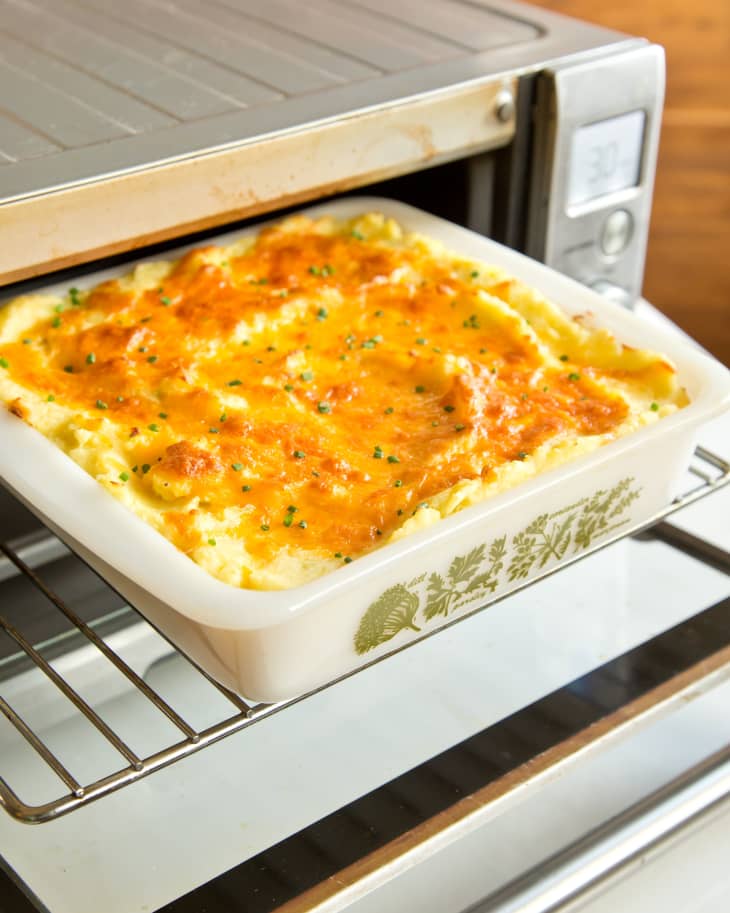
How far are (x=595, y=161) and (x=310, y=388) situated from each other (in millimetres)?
342

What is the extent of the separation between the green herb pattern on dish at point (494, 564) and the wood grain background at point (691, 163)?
152cm

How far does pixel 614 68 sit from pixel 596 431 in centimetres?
35

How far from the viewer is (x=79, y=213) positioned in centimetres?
82

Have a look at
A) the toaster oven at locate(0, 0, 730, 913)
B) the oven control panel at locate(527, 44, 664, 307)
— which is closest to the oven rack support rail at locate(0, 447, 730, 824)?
the toaster oven at locate(0, 0, 730, 913)

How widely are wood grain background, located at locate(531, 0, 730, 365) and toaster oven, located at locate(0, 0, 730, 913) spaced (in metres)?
1.19

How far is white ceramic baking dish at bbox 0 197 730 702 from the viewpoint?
0.68 m

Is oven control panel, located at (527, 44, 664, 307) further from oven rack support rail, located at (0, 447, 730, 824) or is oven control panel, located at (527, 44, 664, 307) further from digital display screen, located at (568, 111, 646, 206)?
oven rack support rail, located at (0, 447, 730, 824)

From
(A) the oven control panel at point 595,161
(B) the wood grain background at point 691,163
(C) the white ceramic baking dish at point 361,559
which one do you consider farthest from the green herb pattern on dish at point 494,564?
(B) the wood grain background at point 691,163

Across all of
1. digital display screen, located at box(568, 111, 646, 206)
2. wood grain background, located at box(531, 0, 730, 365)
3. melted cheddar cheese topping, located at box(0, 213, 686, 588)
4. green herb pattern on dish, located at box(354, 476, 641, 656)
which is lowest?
wood grain background, located at box(531, 0, 730, 365)

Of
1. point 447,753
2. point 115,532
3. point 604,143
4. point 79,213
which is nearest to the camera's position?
point 115,532

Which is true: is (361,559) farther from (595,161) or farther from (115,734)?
(595,161)

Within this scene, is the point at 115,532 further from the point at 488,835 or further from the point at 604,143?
the point at 604,143

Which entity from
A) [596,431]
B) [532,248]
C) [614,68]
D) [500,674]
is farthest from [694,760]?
[614,68]

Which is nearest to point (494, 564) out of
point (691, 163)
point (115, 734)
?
point (115, 734)
